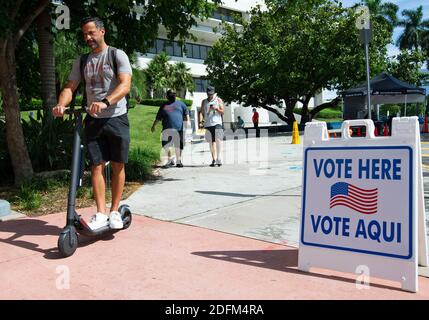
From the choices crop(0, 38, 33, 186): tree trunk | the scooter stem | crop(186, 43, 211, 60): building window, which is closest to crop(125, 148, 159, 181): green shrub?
crop(0, 38, 33, 186): tree trunk

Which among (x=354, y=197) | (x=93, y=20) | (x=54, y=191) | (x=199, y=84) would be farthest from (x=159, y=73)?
(x=354, y=197)

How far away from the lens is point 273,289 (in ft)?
9.49

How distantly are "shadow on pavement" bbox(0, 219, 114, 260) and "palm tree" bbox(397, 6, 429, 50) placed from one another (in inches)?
3147

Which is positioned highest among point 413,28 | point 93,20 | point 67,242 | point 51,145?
point 413,28

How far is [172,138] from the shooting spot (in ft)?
30.3

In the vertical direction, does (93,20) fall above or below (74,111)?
above

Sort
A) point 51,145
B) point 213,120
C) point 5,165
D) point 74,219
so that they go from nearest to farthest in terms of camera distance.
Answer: point 74,219 < point 5,165 < point 51,145 < point 213,120

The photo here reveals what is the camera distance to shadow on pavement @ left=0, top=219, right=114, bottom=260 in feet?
12.4

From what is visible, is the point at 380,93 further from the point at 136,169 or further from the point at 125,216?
the point at 125,216

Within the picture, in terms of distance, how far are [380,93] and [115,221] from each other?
13912mm

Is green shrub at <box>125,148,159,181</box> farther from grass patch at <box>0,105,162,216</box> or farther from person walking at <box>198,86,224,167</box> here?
person walking at <box>198,86,224,167</box>

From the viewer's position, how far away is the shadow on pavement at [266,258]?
3305mm

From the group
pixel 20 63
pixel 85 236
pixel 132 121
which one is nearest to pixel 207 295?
pixel 85 236
